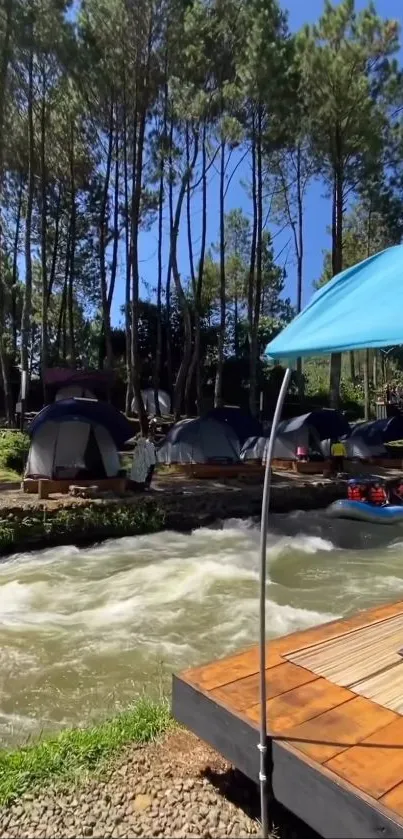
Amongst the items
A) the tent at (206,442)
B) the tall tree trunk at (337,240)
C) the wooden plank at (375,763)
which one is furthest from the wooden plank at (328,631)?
the tall tree trunk at (337,240)

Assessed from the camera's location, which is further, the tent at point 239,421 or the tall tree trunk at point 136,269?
the tall tree trunk at point 136,269

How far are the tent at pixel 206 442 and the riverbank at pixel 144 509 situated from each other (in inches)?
31.8

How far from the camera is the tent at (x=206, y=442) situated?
529 inches

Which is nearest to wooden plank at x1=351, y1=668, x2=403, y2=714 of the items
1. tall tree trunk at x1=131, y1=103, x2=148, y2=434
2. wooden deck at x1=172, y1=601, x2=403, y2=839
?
wooden deck at x1=172, y1=601, x2=403, y2=839

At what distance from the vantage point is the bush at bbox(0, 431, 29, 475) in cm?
1318

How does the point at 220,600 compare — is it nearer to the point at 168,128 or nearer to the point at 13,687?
the point at 13,687

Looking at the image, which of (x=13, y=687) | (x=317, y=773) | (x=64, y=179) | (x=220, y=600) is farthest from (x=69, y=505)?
(x=64, y=179)

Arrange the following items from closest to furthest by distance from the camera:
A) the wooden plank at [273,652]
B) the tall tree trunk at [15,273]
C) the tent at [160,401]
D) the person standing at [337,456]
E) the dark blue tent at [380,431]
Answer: the wooden plank at [273,652], the person standing at [337,456], the dark blue tent at [380,431], the tall tree trunk at [15,273], the tent at [160,401]

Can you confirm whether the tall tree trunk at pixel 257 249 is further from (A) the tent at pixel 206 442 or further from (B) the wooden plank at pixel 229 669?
(B) the wooden plank at pixel 229 669

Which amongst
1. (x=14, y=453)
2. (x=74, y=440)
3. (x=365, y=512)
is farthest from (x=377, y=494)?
(x=14, y=453)

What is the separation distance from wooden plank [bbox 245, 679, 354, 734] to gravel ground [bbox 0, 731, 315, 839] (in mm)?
364

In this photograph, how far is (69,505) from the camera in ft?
31.1

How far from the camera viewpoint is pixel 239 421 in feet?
46.1

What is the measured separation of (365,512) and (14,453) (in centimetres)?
735
